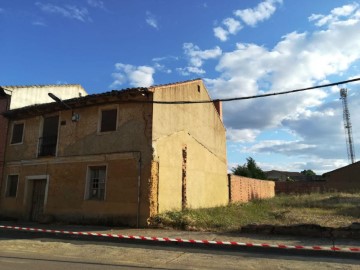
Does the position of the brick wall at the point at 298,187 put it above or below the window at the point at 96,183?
above

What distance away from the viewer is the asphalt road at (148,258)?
7875 millimetres

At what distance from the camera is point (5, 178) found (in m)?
19.2

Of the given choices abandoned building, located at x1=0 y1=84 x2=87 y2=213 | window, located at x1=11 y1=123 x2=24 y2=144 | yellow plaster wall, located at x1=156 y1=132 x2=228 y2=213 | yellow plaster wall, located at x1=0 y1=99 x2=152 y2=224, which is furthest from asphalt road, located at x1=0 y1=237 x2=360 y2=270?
abandoned building, located at x1=0 y1=84 x2=87 y2=213

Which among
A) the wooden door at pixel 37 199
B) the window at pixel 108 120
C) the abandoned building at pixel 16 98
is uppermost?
the abandoned building at pixel 16 98

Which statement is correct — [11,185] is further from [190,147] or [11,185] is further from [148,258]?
[148,258]

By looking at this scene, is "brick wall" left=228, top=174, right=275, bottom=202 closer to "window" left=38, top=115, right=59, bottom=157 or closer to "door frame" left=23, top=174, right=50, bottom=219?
"window" left=38, top=115, right=59, bottom=157

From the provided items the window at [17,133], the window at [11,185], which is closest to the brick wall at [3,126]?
the window at [17,133]

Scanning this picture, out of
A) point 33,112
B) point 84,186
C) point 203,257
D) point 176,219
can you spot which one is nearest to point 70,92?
point 33,112

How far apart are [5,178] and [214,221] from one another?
39.2 ft

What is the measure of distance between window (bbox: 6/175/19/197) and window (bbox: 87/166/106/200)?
17.5 feet

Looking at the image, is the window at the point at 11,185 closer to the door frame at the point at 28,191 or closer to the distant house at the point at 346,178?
the door frame at the point at 28,191

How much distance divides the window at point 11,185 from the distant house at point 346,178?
3539 cm

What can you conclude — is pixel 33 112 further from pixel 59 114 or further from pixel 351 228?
pixel 351 228

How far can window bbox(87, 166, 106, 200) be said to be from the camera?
15906mm
